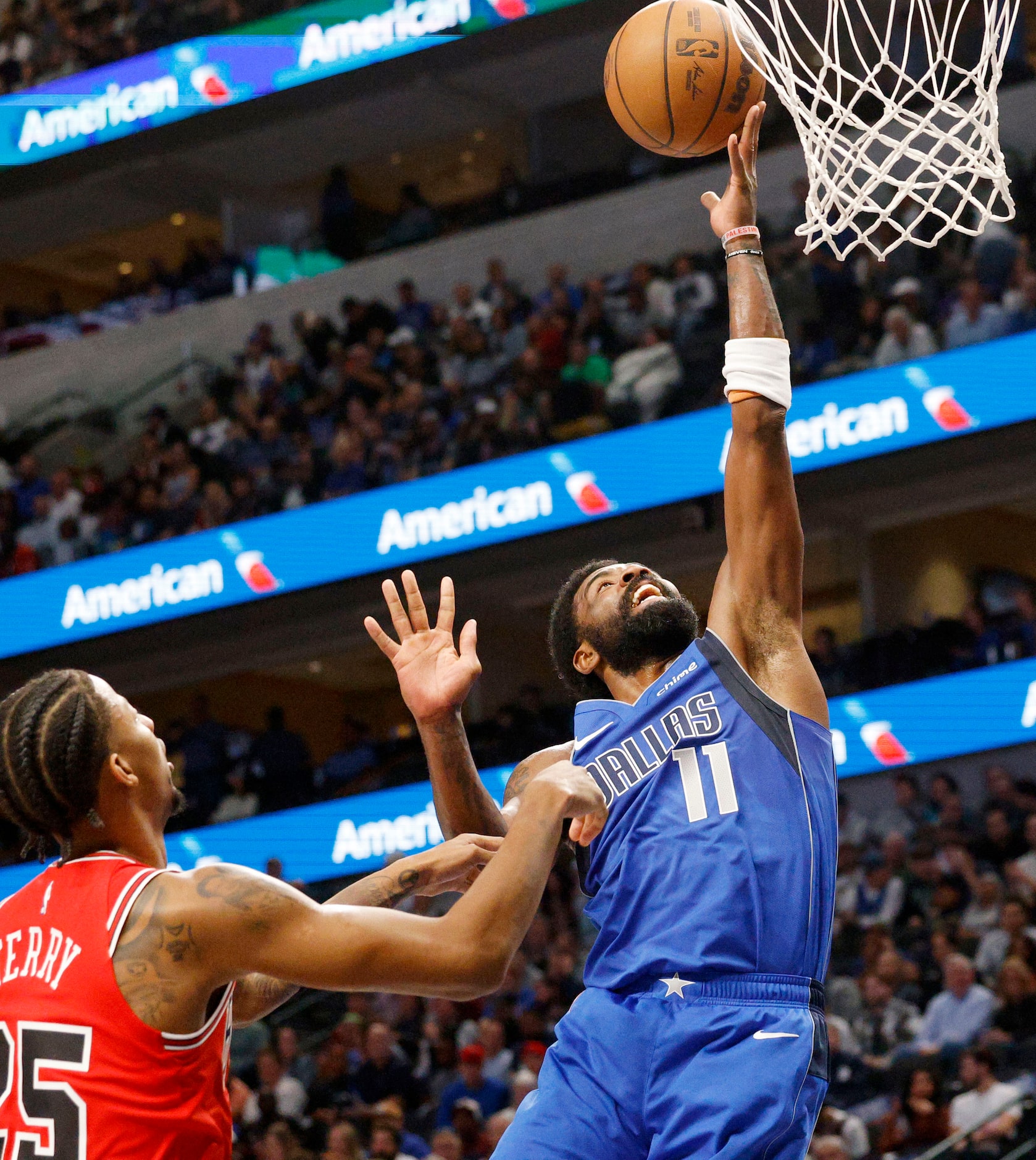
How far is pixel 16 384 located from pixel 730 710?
1677 centimetres

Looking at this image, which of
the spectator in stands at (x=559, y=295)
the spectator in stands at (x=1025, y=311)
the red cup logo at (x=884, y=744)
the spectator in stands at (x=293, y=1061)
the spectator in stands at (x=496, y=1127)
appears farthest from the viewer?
the spectator in stands at (x=559, y=295)

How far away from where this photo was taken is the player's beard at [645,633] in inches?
143

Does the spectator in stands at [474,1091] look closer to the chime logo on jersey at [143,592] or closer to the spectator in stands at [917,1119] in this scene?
the spectator in stands at [917,1119]

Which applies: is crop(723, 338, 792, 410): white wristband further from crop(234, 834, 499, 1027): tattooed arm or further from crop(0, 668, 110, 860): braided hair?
crop(0, 668, 110, 860): braided hair

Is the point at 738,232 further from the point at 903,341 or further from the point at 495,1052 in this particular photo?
the point at 903,341

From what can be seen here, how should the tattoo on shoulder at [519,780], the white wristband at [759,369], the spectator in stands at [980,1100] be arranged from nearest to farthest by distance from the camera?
the white wristband at [759,369], the tattoo on shoulder at [519,780], the spectator in stands at [980,1100]

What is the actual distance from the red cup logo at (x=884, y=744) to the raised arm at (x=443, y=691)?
8572mm

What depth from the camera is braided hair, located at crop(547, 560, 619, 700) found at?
12.5 ft

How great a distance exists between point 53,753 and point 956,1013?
6.99 metres

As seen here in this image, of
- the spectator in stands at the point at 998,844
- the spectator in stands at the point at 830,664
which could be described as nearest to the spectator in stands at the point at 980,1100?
the spectator in stands at the point at 998,844

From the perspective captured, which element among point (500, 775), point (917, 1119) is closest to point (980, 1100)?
point (917, 1119)

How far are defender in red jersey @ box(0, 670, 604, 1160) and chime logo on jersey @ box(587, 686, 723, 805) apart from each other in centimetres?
79

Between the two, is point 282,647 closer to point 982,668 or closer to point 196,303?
point 196,303

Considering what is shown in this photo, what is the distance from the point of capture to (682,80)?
4.32m
